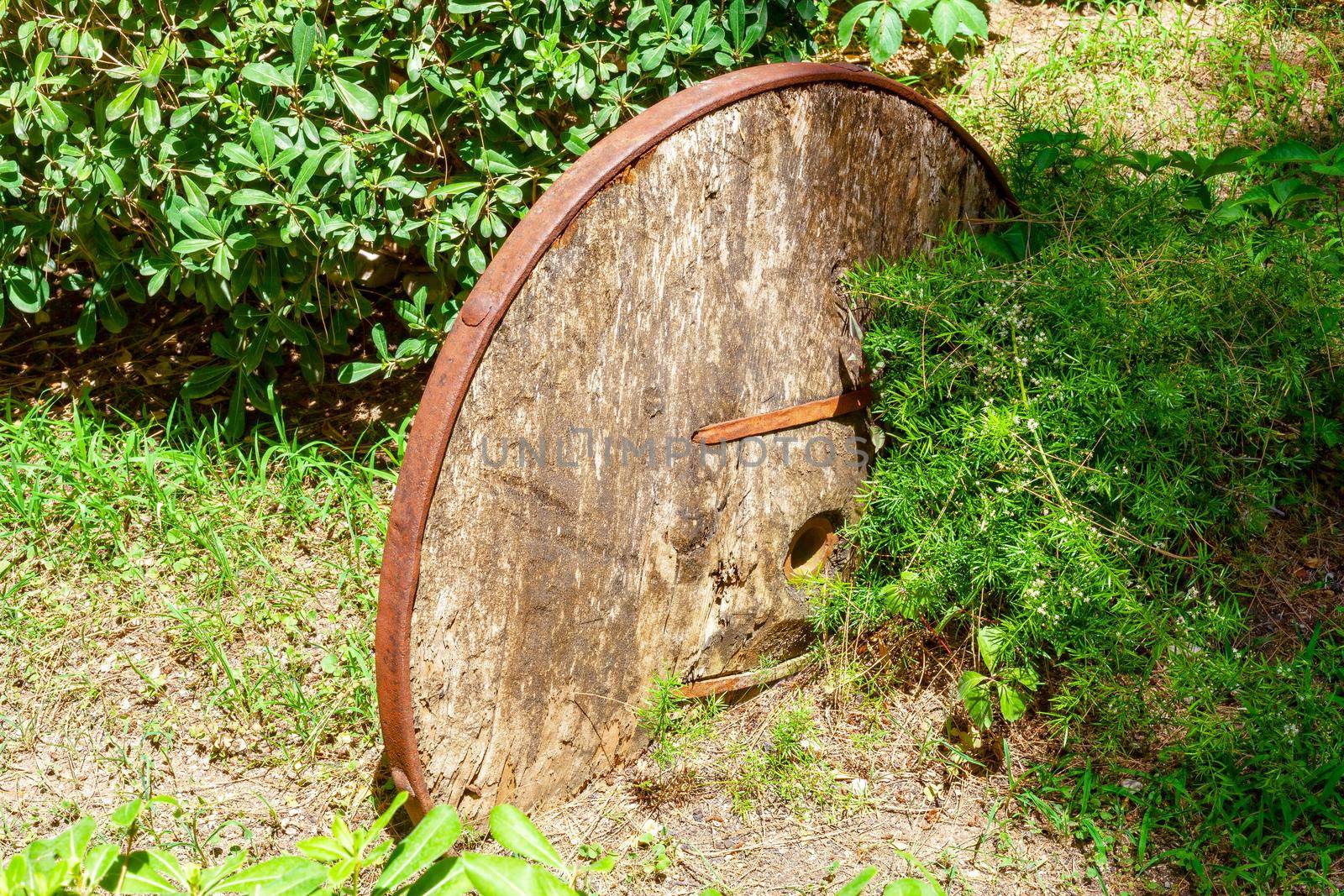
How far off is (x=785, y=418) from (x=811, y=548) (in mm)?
473

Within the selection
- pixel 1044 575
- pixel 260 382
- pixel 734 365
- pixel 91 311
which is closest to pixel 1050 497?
pixel 1044 575

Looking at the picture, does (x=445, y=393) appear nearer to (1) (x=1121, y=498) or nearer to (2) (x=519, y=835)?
(2) (x=519, y=835)

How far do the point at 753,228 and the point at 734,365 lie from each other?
0.30 metres

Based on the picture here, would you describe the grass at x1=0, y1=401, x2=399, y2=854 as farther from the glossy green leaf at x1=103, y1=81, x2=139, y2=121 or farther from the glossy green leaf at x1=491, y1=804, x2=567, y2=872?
the glossy green leaf at x1=491, y1=804, x2=567, y2=872

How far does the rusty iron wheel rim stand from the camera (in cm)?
186

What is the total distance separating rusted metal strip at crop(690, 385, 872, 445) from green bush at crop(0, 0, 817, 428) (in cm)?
88

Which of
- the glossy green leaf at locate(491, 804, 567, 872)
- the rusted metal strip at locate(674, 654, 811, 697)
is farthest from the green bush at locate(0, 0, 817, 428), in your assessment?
the glossy green leaf at locate(491, 804, 567, 872)

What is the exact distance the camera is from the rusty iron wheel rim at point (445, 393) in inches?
73.1

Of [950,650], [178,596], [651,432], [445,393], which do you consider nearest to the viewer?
[445,393]

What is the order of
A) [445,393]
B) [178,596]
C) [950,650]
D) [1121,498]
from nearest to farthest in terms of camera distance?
[445,393] → [1121,498] → [950,650] → [178,596]

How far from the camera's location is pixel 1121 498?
2342 millimetres

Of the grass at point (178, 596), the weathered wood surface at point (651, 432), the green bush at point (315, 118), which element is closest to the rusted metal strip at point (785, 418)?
the weathered wood surface at point (651, 432)

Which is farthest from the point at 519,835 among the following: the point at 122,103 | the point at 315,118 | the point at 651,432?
the point at 122,103

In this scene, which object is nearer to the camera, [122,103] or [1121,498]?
[1121,498]
